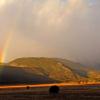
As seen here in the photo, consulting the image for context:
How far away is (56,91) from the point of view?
11206 centimetres
